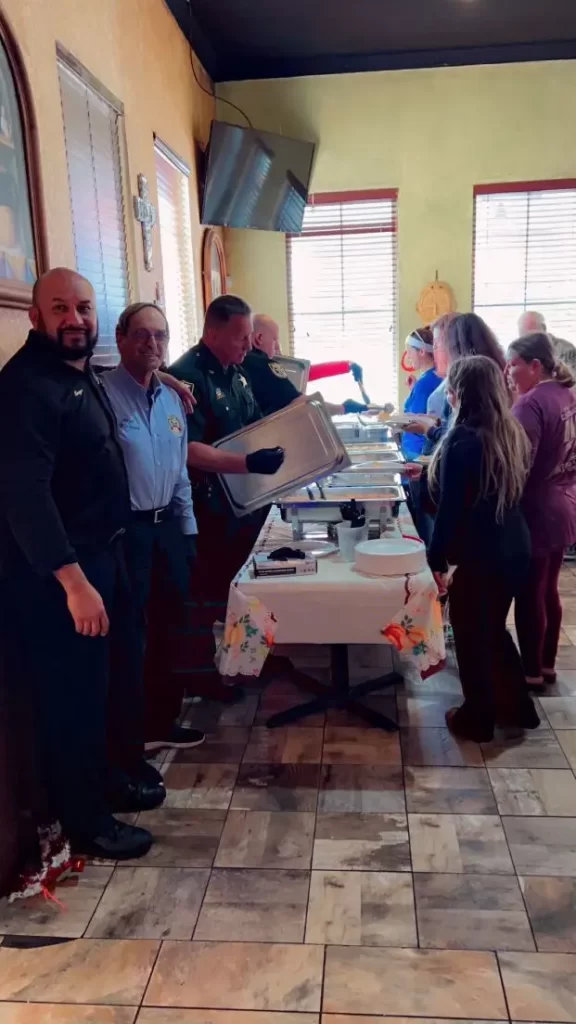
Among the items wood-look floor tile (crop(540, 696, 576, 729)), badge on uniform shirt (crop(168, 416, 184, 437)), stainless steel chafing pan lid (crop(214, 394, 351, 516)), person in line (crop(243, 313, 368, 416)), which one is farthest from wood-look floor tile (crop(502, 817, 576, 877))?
person in line (crop(243, 313, 368, 416))

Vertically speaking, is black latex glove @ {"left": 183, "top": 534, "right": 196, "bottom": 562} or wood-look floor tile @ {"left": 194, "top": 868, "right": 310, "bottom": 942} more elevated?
black latex glove @ {"left": 183, "top": 534, "right": 196, "bottom": 562}

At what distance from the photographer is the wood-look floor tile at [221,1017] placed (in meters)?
1.43

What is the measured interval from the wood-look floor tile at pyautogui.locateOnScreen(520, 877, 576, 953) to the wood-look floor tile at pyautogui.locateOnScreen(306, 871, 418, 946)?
0.25 m

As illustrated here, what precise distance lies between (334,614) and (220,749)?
68 cm

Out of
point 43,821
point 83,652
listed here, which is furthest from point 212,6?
point 43,821

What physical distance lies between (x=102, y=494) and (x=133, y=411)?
38cm

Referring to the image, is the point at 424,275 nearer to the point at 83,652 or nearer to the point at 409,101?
the point at 409,101

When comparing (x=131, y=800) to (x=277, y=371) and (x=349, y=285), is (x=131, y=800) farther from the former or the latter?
(x=349, y=285)

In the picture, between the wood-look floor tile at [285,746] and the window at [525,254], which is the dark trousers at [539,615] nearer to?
the wood-look floor tile at [285,746]

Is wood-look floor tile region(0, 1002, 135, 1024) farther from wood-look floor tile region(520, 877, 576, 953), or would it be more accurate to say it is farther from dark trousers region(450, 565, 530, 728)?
dark trousers region(450, 565, 530, 728)

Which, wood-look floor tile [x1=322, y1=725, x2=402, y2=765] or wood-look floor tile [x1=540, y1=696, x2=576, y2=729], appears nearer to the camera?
wood-look floor tile [x1=322, y1=725, x2=402, y2=765]

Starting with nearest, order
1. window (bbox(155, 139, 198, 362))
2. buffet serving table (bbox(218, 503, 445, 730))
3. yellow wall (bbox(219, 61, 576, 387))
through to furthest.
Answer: buffet serving table (bbox(218, 503, 445, 730)), window (bbox(155, 139, 198, 362)), yellow wall (bbox(219, 61, 576, 387))

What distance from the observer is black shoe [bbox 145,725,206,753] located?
2.43m

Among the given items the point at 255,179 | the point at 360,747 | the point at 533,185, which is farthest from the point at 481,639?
the point at 533,185
